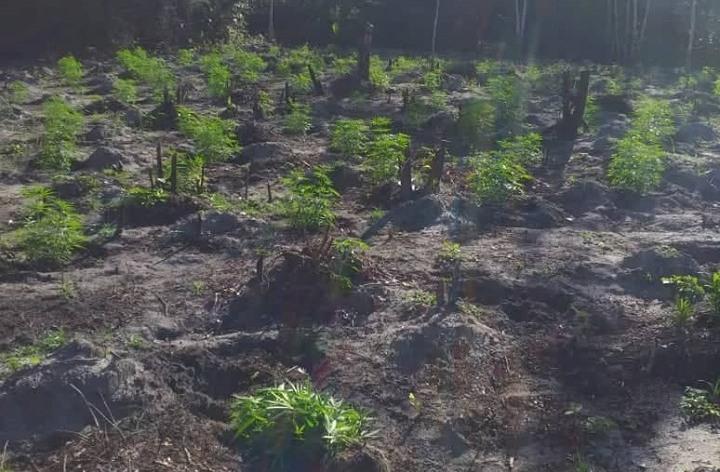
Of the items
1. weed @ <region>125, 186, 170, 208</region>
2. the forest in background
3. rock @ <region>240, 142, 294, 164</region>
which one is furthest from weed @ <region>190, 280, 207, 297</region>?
the forest in background

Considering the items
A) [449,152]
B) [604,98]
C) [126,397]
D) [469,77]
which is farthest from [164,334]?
[469,77]

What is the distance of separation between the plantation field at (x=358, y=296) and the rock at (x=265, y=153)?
34 millimetres

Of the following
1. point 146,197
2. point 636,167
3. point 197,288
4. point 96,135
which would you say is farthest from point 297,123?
point 197,288

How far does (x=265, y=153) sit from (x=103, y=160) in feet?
5.76

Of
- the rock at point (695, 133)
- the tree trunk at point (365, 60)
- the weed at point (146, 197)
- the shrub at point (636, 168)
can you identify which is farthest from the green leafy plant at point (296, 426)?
the tree trunk at point (365, 60)

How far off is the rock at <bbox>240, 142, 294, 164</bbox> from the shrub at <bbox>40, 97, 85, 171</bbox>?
1.89m

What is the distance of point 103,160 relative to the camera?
10391 millimetres

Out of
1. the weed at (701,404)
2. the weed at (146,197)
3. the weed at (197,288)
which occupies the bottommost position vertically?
the weed at (197,288)

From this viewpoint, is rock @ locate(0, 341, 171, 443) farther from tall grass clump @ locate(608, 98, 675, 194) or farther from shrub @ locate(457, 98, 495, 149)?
shrub @ locate(457, 98, 495, 149)

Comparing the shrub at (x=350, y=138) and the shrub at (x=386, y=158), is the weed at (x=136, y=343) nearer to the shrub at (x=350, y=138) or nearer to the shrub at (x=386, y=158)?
the shrub at (x=386, y=158)

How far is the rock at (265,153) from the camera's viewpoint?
35.6 ft

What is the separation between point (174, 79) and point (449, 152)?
5956mm

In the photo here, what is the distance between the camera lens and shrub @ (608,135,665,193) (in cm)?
959

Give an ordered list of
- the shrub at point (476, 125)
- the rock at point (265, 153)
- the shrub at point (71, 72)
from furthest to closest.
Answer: the shrub at point (71, 72), the shrub at point (476, 125), the rock at point (265, 153)
